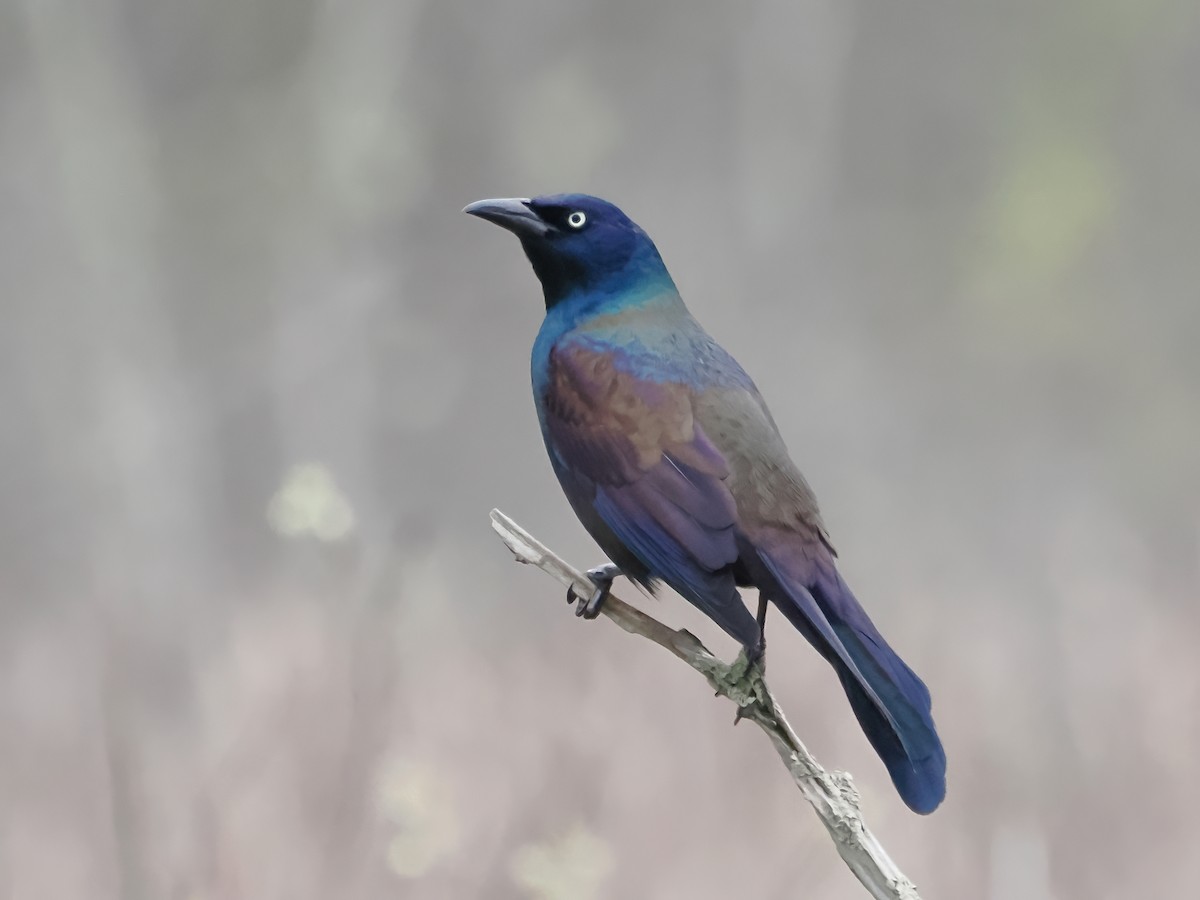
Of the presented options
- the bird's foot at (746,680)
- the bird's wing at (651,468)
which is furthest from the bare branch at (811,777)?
the bird's wing at (651,468)

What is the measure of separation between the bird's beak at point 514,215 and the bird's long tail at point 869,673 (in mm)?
653

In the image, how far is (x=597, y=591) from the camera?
1784 millimetres

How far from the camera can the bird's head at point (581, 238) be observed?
184cm

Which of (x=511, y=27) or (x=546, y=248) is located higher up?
(x=511, y=27)

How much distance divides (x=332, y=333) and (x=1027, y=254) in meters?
1.64

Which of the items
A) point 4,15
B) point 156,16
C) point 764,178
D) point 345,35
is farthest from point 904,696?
point 4,15

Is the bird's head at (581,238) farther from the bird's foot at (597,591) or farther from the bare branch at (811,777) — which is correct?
the bare branch at (811,777)

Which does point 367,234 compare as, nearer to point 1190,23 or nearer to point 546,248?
point 546,248

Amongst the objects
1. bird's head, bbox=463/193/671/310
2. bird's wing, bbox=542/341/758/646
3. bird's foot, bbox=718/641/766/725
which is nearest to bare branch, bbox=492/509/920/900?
bird's foot, bbox=718/641/766/725

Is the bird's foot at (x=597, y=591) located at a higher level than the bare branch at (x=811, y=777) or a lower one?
higher

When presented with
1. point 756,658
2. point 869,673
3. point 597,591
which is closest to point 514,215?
point 597,591

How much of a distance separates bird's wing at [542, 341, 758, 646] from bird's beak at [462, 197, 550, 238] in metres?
0.22

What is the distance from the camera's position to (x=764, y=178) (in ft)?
8.97

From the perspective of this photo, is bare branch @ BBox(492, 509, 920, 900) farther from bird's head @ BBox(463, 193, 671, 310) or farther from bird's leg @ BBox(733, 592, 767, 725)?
bird's head @ BBox(463, 193, 671, 310)
